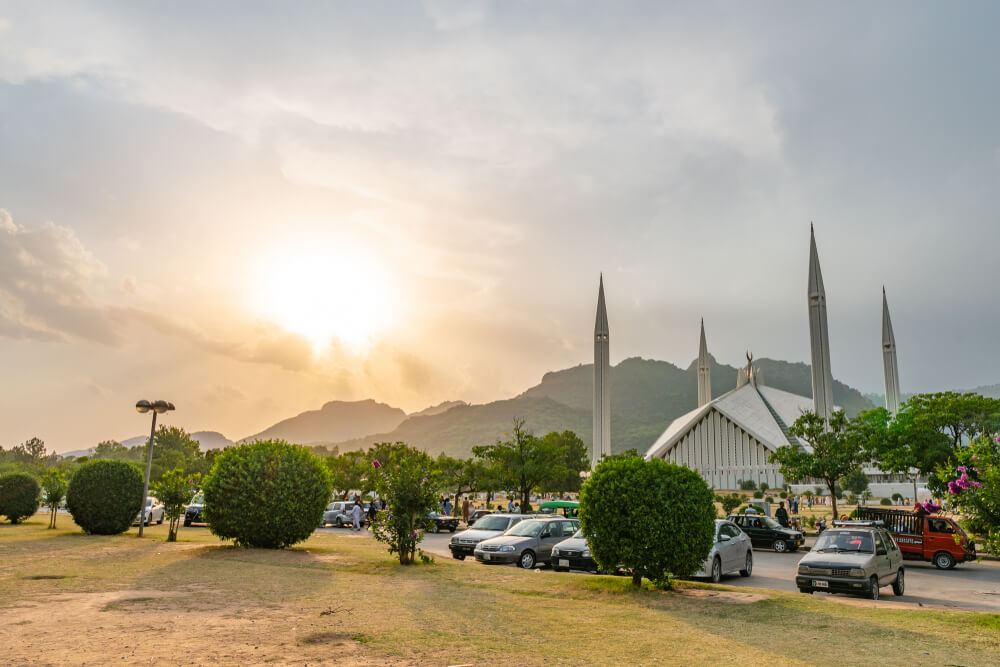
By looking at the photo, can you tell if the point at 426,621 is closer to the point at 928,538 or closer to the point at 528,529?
the point at 528,529

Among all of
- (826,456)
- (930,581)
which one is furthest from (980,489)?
(826,456)

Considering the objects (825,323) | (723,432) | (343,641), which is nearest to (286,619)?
(343,641)

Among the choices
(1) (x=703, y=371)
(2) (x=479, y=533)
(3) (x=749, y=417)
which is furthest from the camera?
(1) (x=703, y=371)

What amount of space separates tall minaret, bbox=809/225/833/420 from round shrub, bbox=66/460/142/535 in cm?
5446

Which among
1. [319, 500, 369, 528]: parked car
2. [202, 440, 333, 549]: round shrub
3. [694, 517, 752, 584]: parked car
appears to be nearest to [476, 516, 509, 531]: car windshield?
[202, 440, 333, 549]: round shrub

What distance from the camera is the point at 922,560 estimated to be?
2044 centimetres

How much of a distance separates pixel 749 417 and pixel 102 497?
84827 millimetres

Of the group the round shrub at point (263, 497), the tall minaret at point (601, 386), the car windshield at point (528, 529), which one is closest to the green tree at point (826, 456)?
the car windshield at point (528, 529)

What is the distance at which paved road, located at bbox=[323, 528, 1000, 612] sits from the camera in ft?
43.6

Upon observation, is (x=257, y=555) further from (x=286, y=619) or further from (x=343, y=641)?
(x=343, y=641)

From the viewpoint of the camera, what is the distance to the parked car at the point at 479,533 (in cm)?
1942

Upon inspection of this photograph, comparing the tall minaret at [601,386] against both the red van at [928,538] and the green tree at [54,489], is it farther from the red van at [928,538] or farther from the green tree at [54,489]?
the green tree at [54,489]

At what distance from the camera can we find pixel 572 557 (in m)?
16.2

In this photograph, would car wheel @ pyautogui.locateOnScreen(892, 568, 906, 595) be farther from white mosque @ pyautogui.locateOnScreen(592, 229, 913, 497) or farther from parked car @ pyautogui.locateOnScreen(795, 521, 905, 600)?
white mosque @ pyautogui.locateOnScreen(592, 229, 913, 497)
